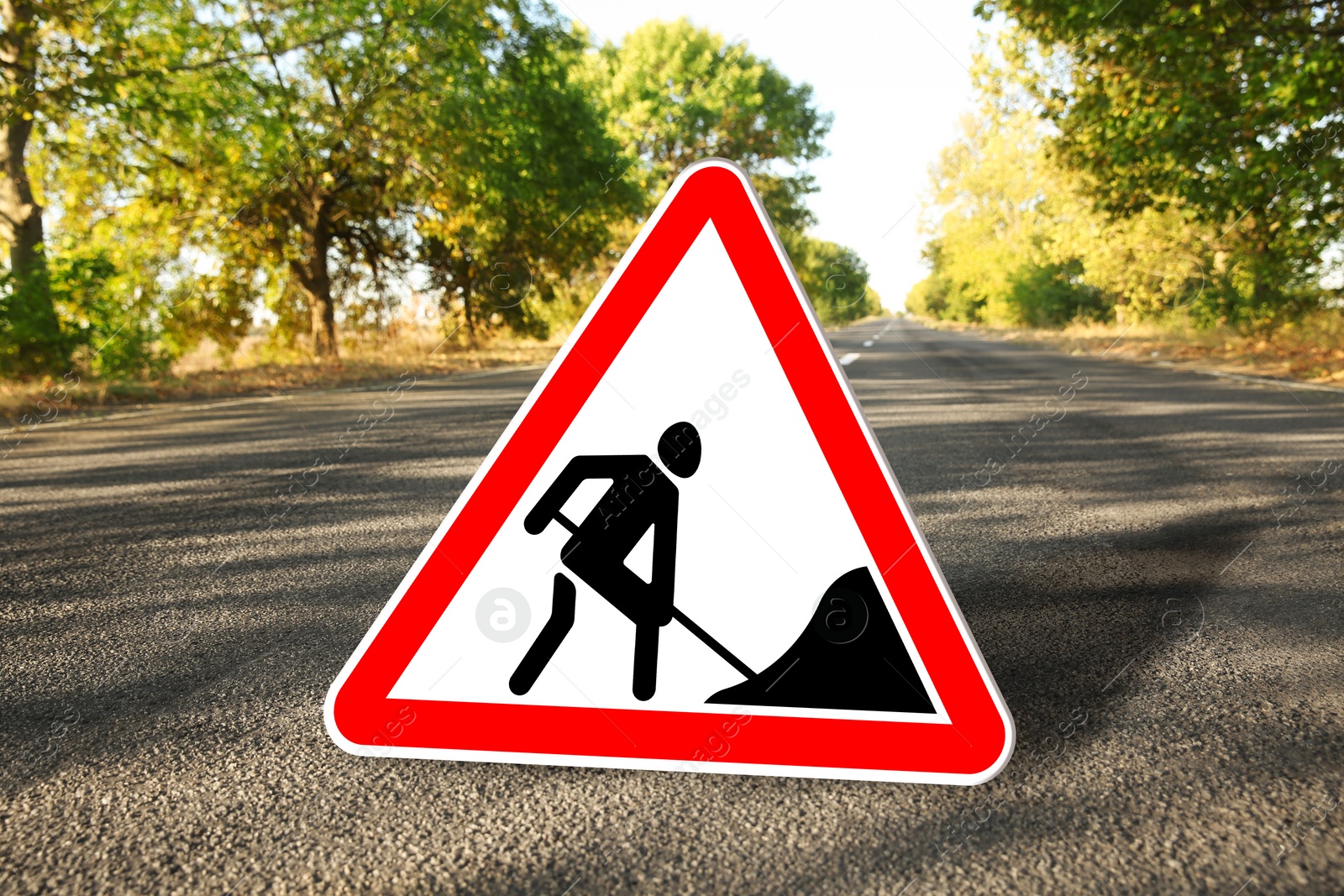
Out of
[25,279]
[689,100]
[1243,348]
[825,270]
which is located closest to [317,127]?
[25,279]

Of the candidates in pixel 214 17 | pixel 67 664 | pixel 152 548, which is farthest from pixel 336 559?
pixel 214 17

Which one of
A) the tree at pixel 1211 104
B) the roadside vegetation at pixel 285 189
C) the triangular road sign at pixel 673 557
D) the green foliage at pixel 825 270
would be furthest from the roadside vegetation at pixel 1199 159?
the green foliage at pixel 825 270

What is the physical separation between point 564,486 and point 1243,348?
21633mm

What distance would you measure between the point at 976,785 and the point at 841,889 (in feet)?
1.64

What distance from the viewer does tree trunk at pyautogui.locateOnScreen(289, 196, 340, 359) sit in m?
20.2

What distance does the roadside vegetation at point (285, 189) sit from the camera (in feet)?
39.4

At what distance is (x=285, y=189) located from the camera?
1898cm

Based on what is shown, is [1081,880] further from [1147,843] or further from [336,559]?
[336,559]

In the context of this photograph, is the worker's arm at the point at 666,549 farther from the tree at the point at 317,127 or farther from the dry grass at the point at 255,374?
the tree at the point at 317,127

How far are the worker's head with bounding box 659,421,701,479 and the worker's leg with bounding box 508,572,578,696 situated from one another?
0.35m

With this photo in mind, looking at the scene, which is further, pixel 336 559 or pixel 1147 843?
pixel 336 559

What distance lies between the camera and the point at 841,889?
1568 mm

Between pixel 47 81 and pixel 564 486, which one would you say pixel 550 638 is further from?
pixel 47 81

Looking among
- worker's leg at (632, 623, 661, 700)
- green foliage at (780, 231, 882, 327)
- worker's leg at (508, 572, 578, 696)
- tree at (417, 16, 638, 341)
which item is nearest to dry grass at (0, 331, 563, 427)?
tree at (417, 16, 638, 341)
